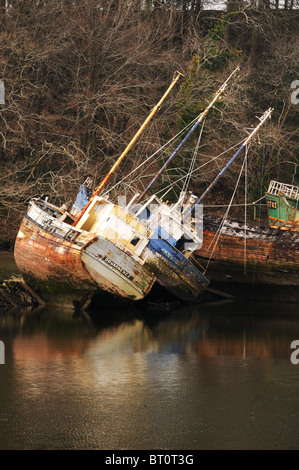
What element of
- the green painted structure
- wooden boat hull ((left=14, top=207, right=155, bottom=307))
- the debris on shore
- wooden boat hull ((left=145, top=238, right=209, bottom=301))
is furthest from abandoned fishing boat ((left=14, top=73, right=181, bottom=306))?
the green painted structure

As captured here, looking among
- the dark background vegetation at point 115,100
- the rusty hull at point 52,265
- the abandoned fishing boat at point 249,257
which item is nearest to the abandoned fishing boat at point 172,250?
the abandoned fishing boat at point 249,257

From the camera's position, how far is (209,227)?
108 ft

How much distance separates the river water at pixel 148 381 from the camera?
1511 cm

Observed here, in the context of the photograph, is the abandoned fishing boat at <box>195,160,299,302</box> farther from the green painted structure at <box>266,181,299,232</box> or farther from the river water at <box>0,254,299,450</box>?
the river water at <box>0,254,299,450</box>

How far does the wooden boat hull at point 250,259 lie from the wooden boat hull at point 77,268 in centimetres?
593

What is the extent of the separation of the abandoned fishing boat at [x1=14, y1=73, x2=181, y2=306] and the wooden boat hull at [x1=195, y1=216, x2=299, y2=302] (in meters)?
5.32

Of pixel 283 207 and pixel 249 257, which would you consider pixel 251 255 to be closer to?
pixel 249 257

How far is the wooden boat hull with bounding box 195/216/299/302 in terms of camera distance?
108ft

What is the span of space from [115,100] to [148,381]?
22.4m

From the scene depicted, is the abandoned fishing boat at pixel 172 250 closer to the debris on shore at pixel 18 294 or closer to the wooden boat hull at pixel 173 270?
the wooden boat hull at pixel 173 270

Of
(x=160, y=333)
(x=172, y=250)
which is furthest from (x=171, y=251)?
(x=160, y=333)

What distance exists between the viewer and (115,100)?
39.0m
